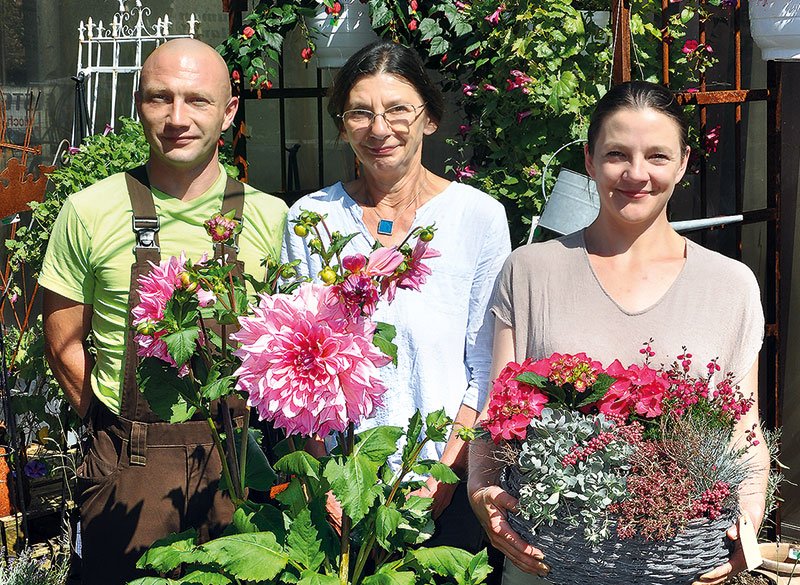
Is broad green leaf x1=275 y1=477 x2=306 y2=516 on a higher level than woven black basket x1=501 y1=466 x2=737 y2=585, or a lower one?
higher

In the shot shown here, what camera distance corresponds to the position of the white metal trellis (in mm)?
4812

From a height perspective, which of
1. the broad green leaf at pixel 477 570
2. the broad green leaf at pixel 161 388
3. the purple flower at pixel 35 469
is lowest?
the purple flower at pixel 35 469

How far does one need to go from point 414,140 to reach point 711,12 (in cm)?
178

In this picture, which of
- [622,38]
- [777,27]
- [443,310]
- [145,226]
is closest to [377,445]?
[443,310]

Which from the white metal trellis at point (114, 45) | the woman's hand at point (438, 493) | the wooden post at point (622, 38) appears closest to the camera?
the woman's hand at point (438, 493)

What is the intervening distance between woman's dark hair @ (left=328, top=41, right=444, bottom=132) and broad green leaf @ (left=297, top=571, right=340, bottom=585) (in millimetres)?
1236

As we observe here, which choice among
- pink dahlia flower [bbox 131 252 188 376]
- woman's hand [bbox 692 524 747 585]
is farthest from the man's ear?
woman's hand [bbox 692 524 747 585]

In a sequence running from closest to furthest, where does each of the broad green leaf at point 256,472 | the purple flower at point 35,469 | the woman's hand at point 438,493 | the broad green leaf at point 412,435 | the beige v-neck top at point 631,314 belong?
the broad green leaf at point 412,435 < the broad green leaf at point 256,472 < the beige v-neck top at point 631,314 < the woman's hand at point 438,493 < the purple flower at point 35,469

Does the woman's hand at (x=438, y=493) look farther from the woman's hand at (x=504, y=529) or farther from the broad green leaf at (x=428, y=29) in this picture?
the broad green leaf at (x=428, y=29)

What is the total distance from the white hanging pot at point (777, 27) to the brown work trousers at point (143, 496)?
2.14m

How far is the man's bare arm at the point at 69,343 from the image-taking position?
7.30 feet

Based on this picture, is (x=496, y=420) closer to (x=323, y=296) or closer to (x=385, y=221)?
(x=323, y=296)

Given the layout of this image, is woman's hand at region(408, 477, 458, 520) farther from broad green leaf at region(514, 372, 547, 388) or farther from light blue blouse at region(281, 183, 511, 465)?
broad green leaf at region(514, 372, 547, 388)

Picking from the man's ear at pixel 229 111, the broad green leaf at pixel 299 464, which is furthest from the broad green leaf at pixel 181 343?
the man's ear at pixel 229 111
